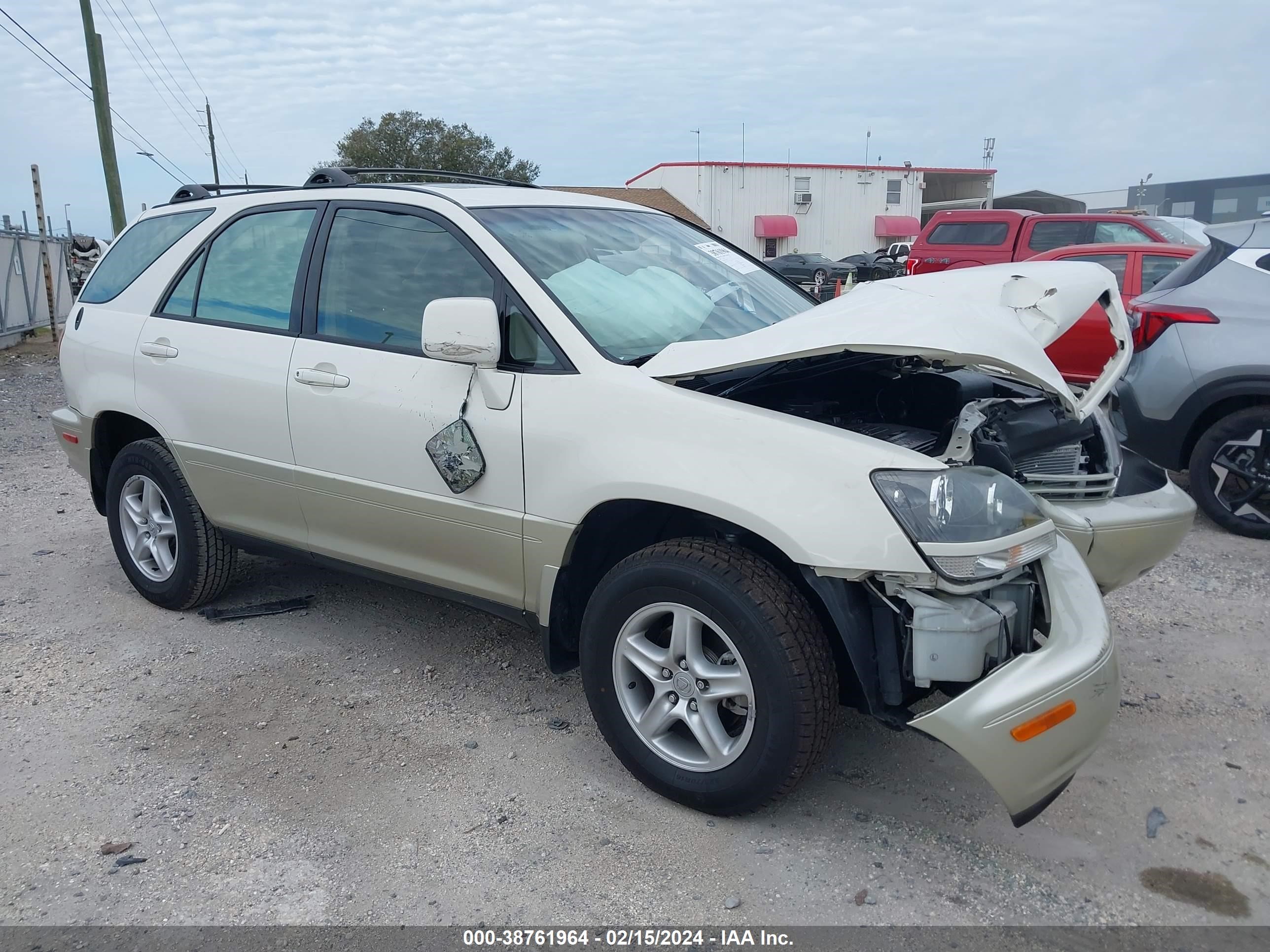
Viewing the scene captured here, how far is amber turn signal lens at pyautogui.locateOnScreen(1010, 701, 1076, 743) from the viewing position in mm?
2357

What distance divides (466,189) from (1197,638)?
141 inches

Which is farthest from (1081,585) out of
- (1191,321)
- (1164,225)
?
(1164,225)

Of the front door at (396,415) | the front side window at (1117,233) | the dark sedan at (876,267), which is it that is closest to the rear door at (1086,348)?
the front door at (396,415)

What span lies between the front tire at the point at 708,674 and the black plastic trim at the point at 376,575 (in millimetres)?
354

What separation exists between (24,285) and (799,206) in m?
37.4

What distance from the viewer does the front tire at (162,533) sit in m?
4.30

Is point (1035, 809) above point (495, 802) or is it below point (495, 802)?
above

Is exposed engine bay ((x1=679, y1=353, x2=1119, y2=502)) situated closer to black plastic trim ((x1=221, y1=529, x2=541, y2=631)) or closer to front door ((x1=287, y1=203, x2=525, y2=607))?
front door ((x1=287, y1=203, x2=525, y2=607))

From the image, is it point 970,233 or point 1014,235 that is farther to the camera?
point 970,233

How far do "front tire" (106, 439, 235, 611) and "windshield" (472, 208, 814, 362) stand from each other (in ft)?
6.51

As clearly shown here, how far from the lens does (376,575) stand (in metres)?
3.71

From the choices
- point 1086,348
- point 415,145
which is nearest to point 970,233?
point 1086,348

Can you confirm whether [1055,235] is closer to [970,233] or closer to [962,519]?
[970,233]

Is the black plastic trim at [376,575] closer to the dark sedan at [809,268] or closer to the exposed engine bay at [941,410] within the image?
the exposed engine bay at [941,410]
